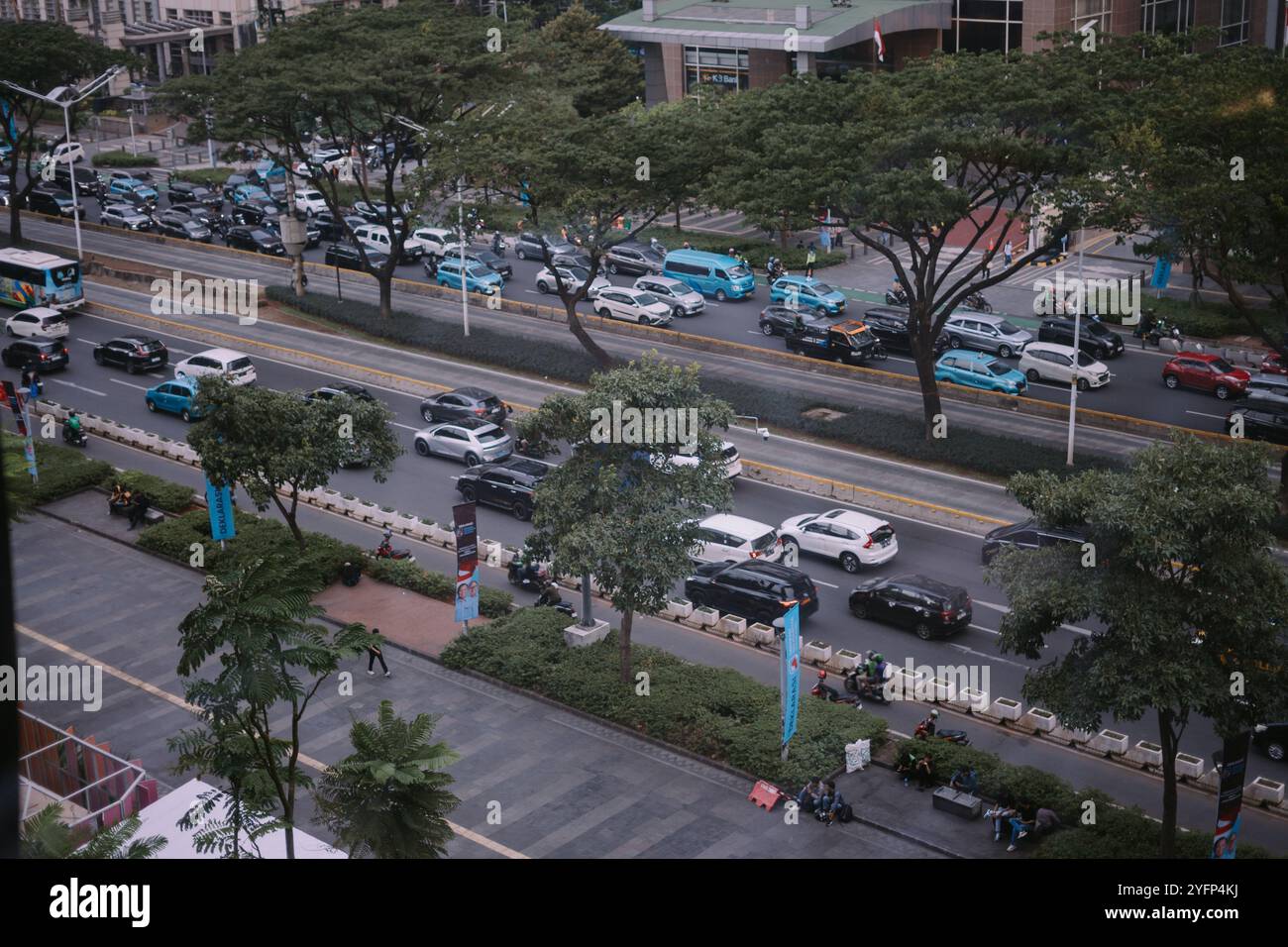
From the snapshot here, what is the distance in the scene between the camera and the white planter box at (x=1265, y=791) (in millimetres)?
27594

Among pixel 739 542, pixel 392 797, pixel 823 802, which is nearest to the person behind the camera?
pixel 392 797

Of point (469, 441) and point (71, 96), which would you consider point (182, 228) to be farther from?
point (469, 441)

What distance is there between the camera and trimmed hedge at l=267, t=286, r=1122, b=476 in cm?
4658

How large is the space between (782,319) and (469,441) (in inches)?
720

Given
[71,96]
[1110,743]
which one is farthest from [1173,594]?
[71,96]

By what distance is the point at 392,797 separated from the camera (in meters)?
21.1

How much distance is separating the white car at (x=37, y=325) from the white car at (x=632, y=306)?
23.1m

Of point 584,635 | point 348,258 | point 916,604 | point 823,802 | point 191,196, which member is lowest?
point 823,802

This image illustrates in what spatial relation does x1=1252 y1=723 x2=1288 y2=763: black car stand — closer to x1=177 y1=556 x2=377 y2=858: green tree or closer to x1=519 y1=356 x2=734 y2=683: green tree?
x1=519 y1=356 x2=734 y2=683: green tree

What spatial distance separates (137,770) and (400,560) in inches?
574

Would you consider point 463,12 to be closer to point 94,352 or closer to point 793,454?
point 94,352

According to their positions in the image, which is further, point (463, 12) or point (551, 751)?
point (463, 12)
